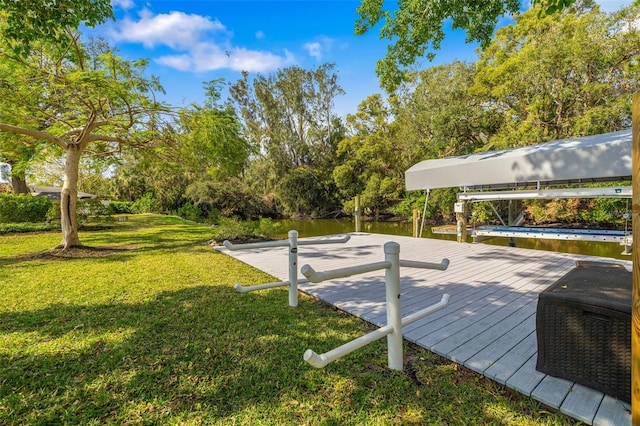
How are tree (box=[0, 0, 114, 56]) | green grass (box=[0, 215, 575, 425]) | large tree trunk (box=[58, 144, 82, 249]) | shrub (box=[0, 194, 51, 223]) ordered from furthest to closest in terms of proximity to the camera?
shrub (box=[0, 194, 51, 223]), large tree trunk (box=[58, 144, 82, 249]), tree (box=[0, 0, 114, 56]), green grass (box=[0, 215, 575, 425])

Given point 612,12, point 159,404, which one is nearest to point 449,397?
point 159,404

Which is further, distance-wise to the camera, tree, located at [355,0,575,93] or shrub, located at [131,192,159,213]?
shrub, located at [131,192,159,213]

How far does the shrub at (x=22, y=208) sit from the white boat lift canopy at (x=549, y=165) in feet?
53.0

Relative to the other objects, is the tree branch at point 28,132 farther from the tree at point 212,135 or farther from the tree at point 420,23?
the tree at point 420,23

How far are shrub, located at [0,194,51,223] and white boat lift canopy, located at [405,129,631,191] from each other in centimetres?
1616

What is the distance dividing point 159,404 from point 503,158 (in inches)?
269

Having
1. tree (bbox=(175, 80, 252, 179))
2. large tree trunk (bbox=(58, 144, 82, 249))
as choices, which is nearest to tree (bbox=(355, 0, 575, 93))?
tree (bbox=(175, 80, 252, 179))

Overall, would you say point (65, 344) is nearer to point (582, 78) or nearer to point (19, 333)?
point (19, 333)

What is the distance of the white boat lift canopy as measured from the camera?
4.81 meters

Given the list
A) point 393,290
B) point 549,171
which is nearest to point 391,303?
point 393,290

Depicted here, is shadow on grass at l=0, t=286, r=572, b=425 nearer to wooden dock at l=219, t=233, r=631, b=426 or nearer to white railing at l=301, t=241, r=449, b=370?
white railing at l=301, t=241, r=449, b=370

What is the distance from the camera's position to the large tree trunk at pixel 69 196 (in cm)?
663

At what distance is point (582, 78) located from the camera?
11820 mm

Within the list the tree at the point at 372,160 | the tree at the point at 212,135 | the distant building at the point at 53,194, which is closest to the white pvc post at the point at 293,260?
the tree at the point at 212,135
